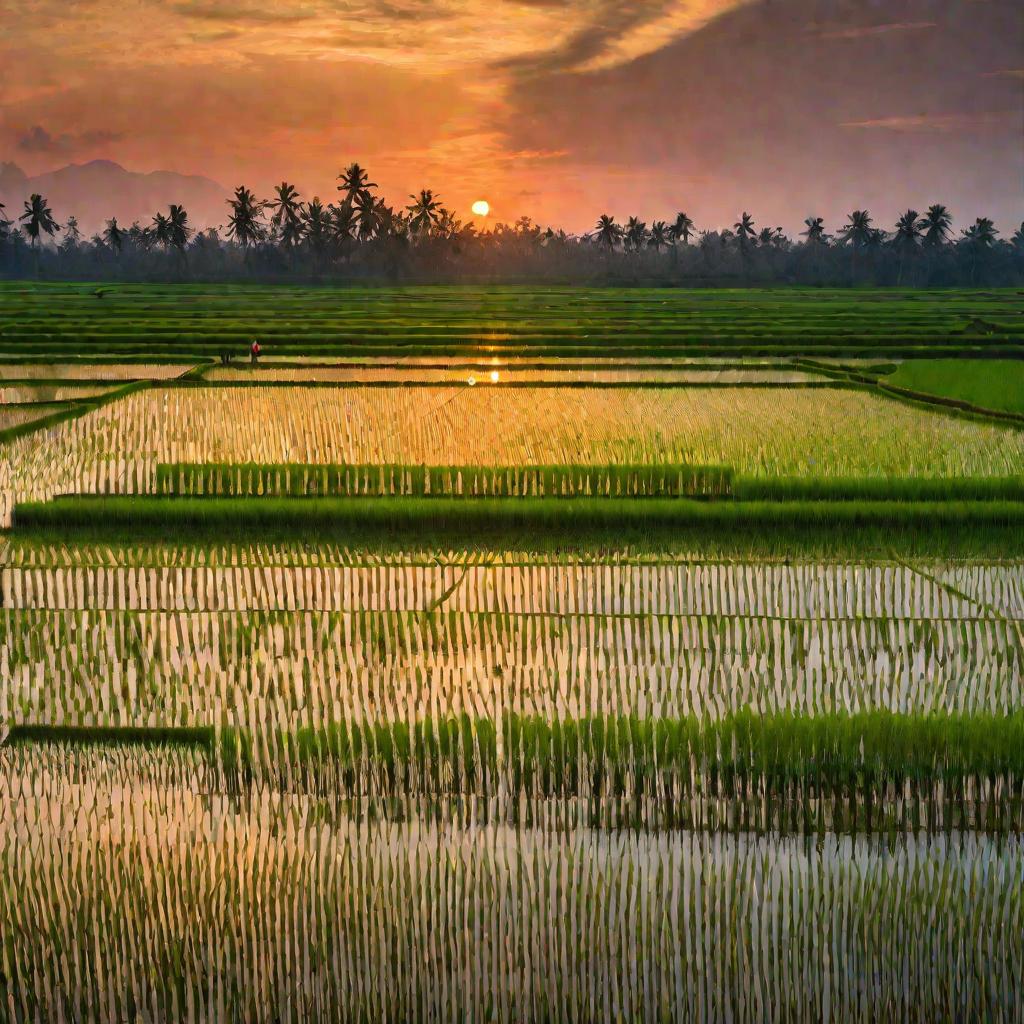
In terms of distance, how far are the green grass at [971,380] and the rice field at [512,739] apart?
3.87 meters

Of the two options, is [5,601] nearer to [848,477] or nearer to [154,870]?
[154,870]

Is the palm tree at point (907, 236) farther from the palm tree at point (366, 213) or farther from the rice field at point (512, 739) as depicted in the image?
the rice field at point (512, 739)

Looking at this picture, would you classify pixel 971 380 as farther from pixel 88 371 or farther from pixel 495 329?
pixel 88 371

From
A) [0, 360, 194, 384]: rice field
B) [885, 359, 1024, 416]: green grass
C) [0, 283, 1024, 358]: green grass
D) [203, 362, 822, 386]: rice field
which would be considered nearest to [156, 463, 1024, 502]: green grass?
[885, 359, 1024, 416]: green grass

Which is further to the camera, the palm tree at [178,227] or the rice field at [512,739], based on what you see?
the palm tree at [178,227]

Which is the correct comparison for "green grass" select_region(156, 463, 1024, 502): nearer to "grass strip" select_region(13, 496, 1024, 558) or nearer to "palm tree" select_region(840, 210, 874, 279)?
"grass strip" select_region(13, 496, 1024, 558)

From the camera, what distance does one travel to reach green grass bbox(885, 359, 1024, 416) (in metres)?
11.8

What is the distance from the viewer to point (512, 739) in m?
3.50

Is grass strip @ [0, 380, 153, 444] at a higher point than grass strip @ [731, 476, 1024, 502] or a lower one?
higher

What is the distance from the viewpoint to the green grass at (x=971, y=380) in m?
11.8

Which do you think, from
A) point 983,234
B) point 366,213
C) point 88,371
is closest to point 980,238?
point 983,234

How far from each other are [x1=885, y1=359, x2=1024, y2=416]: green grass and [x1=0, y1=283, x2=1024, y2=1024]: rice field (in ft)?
12.7

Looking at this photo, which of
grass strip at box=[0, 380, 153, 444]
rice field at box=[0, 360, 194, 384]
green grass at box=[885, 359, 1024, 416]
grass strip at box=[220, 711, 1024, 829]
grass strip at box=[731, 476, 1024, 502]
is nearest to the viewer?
grass strip at box=[220, 711, 1024, 829]

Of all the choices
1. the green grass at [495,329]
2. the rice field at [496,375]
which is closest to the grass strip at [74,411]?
the rice field at [496,375]
